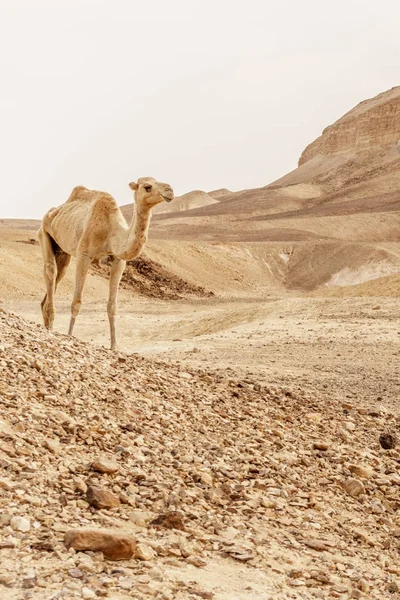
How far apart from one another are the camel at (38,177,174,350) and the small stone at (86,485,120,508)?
582 cm

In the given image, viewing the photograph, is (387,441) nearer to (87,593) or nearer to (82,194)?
(87,593)

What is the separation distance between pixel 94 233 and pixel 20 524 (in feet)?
27.3

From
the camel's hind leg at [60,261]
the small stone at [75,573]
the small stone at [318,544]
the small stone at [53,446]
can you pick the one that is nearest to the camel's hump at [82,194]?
the camel's hind leg at [60,261]

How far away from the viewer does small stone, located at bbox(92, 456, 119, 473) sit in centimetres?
508

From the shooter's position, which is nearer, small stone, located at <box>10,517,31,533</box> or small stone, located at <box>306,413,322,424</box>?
small stone, located at <box>10,517,31,533</box>

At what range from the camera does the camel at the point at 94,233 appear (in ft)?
35.4

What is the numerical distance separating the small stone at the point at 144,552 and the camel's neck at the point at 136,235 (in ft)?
23.3

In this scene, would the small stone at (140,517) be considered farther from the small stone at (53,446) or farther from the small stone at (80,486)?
the small stone at (53,446)

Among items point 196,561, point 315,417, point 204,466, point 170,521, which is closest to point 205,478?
point 204,466

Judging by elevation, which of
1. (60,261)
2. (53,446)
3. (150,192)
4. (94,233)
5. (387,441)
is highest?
(150,192)

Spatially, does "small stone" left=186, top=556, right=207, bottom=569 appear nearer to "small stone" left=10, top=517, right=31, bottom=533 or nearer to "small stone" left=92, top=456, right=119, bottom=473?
"small stone" left=10, top=517, right=31, bottom=533

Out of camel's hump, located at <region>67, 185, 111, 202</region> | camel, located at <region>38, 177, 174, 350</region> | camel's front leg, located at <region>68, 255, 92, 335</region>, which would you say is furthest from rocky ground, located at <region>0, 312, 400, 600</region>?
camel's hump, located at <region>67, 185, 111, 202</region>

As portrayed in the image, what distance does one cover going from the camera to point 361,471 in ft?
21.6

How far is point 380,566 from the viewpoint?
16.2ft
